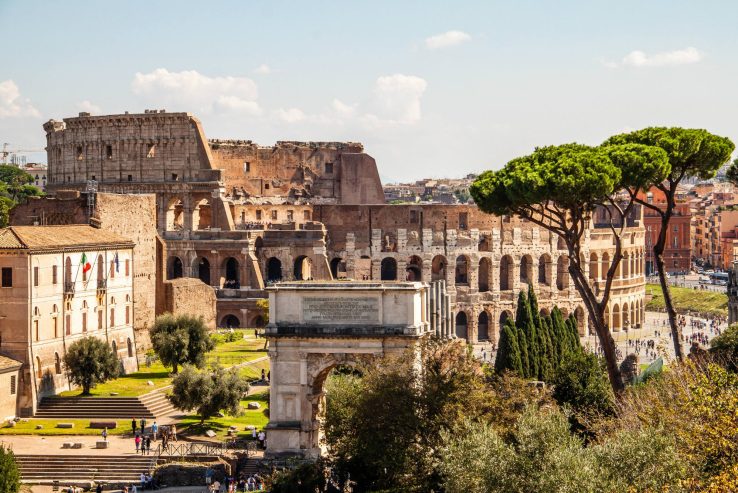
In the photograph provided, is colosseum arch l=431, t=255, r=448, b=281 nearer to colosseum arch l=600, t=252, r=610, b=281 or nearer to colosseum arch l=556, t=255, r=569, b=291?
colosseum arch l=556, t=255, r=569, b=291

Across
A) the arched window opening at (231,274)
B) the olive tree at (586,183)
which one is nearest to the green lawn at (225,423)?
the olive tree at (586,183)

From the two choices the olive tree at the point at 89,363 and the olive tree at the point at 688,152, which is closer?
the olive tree at the point at 688,152

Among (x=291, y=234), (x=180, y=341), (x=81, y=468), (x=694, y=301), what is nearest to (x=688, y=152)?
(x=81, y=468)

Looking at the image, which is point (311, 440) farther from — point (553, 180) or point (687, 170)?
point (687, 170)

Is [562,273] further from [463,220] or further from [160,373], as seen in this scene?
[160,373]

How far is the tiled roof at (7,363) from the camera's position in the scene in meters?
43.1

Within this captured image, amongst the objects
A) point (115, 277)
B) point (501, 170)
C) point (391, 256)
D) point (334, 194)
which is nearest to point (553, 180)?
point (501, 170)

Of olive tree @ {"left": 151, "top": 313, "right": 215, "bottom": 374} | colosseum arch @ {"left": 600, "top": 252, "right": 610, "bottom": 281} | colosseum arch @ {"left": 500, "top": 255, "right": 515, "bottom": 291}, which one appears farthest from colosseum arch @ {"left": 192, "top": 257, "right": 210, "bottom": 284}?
olive tree @ {"left": 151, "top": 313, "right": 215, "bottom": 374}

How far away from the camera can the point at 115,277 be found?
5069cm

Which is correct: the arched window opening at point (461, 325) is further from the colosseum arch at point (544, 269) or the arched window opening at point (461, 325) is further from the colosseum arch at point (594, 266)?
the colosseum arch at point (594, 266)

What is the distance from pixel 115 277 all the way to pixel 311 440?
48.7 feet

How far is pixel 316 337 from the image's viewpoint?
3834 cm

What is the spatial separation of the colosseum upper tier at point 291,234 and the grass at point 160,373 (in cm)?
1778

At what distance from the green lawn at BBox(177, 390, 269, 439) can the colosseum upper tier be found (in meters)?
31.4
